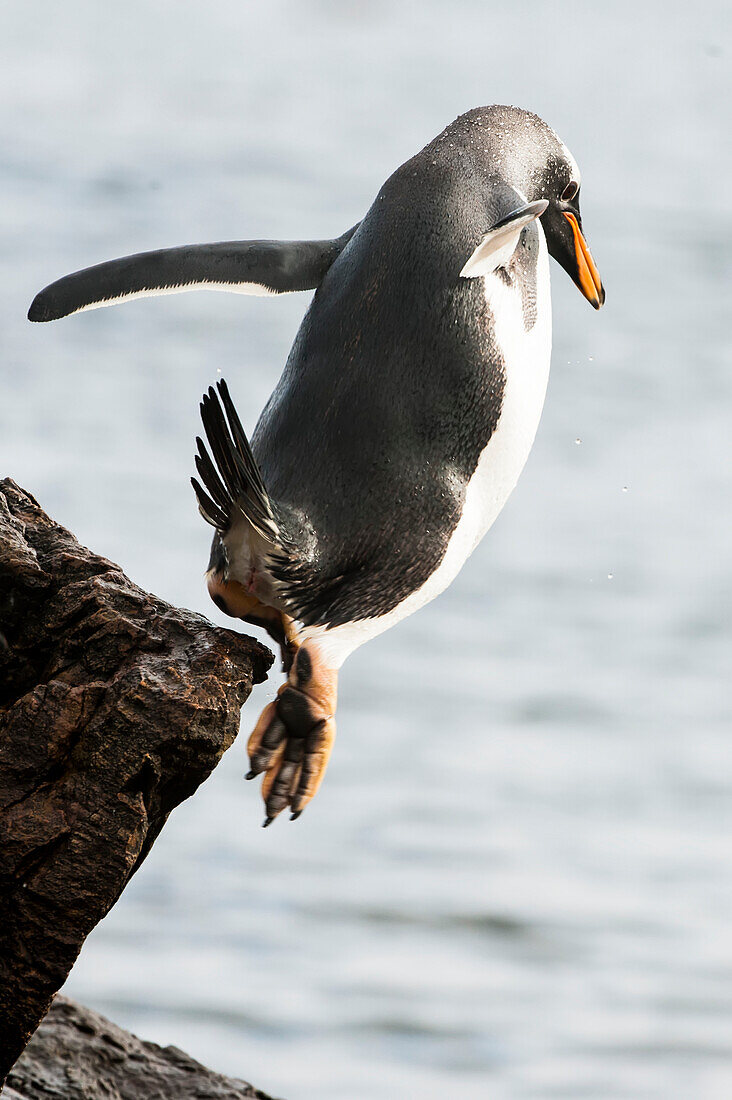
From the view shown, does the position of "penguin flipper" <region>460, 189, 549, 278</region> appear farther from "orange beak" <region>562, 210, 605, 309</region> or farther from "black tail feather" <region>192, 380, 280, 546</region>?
"black tail feather" <region>192, 380, 280, 546</region>

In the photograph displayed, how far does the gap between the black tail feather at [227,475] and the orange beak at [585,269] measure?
0.34 metres

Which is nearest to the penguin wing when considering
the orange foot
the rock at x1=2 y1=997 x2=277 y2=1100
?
the orange foot

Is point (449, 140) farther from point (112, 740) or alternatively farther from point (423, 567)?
point (112, 740)

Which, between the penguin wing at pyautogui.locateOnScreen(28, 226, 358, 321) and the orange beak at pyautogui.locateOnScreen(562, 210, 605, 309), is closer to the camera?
the penguin wing at pyautogui.locateOnScreen(28, 226, 358, 321)

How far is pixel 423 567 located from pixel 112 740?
23 cm

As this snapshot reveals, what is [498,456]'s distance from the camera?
0.98 m

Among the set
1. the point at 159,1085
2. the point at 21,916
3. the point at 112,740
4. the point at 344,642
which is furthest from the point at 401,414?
the point at 159,1085

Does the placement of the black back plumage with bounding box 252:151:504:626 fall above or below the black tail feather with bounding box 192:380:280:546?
above

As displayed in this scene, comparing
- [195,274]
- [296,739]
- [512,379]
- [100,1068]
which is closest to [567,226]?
[512,379]

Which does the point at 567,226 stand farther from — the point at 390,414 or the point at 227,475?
the point at 227,475

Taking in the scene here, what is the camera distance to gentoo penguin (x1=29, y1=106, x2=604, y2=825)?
0.93 meters

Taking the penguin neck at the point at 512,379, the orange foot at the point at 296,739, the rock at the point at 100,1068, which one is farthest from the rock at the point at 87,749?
the rock at the point at 100,1068

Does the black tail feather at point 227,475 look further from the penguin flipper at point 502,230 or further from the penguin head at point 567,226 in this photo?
the penguin head at point 567,226

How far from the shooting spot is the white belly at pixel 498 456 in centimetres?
96
